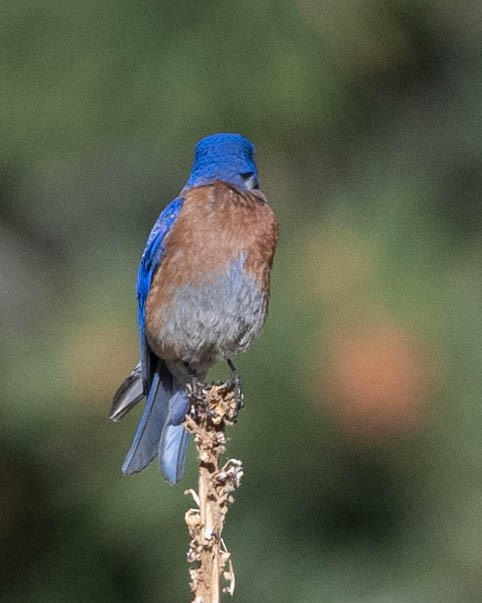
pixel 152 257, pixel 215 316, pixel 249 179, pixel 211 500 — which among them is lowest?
pixel 211 500

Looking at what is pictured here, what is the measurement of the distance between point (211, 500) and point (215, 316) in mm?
1263

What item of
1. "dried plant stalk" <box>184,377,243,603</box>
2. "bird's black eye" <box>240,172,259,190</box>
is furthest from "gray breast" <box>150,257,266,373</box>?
"dried plant stalk" <box>184,377,243,603</box>

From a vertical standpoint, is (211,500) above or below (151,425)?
below

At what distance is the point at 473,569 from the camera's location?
4578 millimetres

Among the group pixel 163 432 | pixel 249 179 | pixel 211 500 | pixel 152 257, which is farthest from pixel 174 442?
pixel 211 500

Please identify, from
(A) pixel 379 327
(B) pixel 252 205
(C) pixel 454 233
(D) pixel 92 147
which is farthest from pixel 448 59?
(B) pixel 252 205

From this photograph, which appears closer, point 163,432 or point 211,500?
point 211,500

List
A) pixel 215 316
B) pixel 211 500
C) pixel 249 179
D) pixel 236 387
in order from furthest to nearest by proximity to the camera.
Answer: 1. pixel 249 179
2. pixel 215 316
3. pixel 236 387
4. pixel 211 500

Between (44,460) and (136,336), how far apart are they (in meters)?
0.84

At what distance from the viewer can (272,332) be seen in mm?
4387

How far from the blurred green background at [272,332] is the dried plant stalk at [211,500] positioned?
1.50m

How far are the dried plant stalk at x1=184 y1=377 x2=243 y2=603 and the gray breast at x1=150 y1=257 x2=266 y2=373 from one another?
2.34 ft

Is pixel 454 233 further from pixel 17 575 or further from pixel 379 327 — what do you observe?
pixel 17 575

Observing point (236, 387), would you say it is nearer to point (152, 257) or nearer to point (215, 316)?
point (215, 316)
